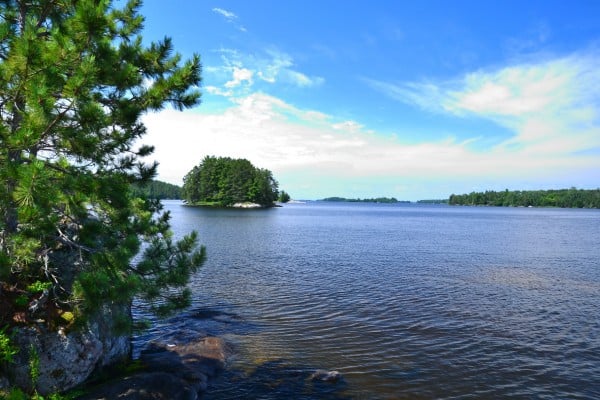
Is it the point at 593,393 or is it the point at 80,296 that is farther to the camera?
the point at 593,393

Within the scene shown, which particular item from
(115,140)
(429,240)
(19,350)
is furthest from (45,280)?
(429,240)

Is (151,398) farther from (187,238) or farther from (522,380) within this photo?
(522,380)

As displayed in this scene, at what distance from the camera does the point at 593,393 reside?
13078 mm

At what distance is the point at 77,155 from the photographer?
857cm

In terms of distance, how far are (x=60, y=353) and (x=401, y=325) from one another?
15005 mm

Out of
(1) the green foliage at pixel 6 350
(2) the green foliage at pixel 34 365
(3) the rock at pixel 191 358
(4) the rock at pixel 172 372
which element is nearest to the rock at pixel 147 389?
(4) the rock at pixel 172 372

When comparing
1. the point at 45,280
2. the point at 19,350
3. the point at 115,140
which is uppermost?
the point at 115,140

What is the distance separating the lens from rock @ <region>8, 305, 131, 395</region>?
970 cm

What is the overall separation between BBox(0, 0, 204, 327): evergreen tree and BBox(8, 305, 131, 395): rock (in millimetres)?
633

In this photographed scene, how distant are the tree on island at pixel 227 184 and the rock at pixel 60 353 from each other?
473 feet

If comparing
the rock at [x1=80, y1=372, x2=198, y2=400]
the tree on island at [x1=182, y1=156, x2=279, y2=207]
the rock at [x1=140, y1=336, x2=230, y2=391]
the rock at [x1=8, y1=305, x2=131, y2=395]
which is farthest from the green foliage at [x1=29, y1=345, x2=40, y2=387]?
the tree on island at [x1=182, y1=156, x2=279, y2=207]

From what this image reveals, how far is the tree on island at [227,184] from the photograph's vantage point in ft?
511

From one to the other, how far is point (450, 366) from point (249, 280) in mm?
16923

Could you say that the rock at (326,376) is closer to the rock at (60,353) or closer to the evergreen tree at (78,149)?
the evergreen tree at (78,149)
